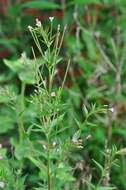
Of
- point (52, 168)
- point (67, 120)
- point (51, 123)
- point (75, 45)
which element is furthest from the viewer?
point (75, 45)

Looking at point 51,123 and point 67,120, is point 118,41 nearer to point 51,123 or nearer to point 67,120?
point 67,120

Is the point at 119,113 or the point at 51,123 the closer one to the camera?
the point at 51,123

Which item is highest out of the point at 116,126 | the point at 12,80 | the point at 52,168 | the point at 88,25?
the point at 88,25

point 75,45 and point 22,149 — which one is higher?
point 75,45

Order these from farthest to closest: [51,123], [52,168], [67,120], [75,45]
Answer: [75,45], [67,120], [52,168], [51,123]

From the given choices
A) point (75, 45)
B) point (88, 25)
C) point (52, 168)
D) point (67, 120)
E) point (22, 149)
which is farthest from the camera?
point (88, 25)

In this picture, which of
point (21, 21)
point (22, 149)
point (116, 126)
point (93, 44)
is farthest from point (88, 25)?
point (22, 149)

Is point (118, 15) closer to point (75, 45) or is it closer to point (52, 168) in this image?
A: point (75, 45)

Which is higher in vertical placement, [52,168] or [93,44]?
[93,44]

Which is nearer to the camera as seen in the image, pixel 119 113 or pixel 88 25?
pixel 119 113

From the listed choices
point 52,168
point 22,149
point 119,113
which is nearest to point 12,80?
point 119,113
